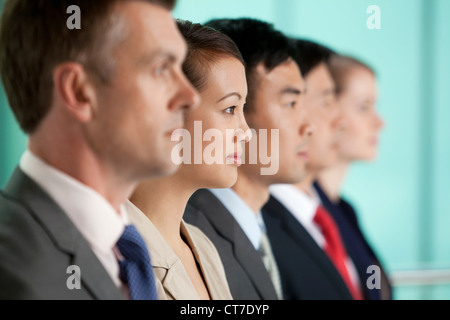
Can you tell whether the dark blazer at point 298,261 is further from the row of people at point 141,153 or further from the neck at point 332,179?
the neck at point 332,179

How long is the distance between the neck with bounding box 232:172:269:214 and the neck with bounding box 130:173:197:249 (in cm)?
21

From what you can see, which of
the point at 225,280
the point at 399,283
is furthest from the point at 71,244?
the point at 399,283

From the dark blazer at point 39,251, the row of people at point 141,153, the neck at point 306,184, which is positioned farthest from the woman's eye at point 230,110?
the neck at point 306,184

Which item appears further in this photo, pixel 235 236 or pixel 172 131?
pixel 235 236

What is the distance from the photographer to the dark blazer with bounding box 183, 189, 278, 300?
811 mm

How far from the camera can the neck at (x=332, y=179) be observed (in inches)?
65.1

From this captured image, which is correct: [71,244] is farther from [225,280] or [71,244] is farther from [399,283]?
Answer: [399,283]

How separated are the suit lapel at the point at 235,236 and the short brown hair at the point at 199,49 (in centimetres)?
19

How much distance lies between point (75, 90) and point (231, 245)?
0.40 meters

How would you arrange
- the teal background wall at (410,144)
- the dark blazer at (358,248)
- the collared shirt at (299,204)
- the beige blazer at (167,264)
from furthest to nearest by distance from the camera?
the teal background wall at (410,144)
the dark blazer at (358,248)
the collared shirt at (299,204)
the beige blazer at (167,264)

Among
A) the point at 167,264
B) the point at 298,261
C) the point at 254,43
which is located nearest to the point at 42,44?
the point at 167,264

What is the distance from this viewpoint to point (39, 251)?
489 millimetres

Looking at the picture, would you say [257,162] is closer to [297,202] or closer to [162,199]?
[162,199]
